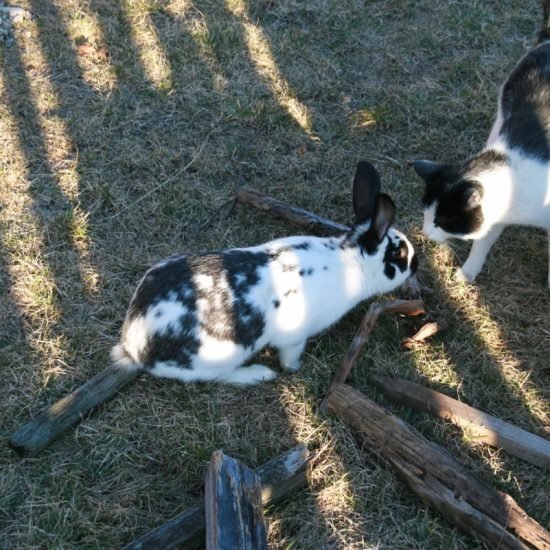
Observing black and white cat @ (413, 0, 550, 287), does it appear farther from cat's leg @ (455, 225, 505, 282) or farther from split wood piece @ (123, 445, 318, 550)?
split wood piece @ (123, 445, 318, 550)

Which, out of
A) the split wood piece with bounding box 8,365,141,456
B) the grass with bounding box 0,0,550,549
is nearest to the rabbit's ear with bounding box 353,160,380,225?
the grass with bounding box 0,0,550,549

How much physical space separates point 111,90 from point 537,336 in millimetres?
3450

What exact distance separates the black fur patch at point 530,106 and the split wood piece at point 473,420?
4.50ft

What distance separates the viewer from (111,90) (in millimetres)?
4957

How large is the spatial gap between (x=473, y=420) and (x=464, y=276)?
1022mm

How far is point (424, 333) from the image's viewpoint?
345 centimetres

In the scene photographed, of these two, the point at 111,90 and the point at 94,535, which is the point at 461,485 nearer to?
the point at 94,535

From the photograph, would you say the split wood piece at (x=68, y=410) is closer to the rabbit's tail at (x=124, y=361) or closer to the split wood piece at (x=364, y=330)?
the rabbit's tail at (x=124, y=361)

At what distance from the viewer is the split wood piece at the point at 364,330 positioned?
10.6 ft

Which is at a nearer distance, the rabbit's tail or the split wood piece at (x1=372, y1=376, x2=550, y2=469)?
the split wood piece at (x1=372, y1=376, x2=550, y2=469)

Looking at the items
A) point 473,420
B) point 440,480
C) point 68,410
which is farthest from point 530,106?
point 68,410

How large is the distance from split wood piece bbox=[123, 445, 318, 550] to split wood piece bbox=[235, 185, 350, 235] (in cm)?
135

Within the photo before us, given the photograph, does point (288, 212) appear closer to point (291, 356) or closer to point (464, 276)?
point (291, 356)

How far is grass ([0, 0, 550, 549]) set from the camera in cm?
289
